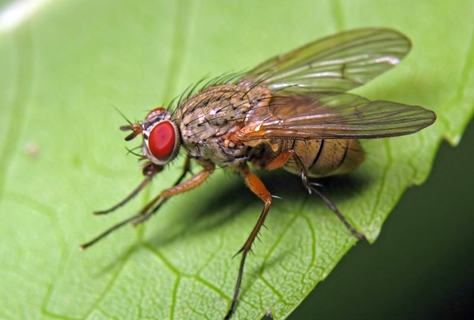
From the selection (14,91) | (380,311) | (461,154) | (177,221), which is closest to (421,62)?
(461,154)

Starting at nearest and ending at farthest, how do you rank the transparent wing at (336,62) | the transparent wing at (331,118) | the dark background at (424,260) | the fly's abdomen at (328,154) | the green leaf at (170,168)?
the transparent wing at (331,118) < the green leaf at (170,168) < the fly's abdomen at (328,154) < the dark background at (424,260) < the transparent wing at (336,62)

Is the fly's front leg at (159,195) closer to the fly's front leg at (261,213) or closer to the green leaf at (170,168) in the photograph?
the green leaf at (170,168)

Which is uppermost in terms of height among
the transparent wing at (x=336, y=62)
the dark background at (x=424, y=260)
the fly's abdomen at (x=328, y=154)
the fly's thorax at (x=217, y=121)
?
the fly's thorax at (x=217, y=121)

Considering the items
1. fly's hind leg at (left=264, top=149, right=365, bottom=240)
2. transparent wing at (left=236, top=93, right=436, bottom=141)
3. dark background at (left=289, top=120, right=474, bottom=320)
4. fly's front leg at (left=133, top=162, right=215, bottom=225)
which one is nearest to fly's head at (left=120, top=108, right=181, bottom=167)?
fly's front leg at (left=133, top=162, right=215, bottom=225)

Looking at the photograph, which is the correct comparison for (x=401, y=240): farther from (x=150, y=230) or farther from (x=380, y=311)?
(x=150, y=230)

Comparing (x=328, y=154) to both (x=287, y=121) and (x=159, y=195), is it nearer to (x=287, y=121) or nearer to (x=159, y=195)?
(x=287, y=121)

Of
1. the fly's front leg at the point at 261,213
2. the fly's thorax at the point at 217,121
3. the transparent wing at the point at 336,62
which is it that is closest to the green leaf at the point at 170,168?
the fly's front leg at the point at 261,213
